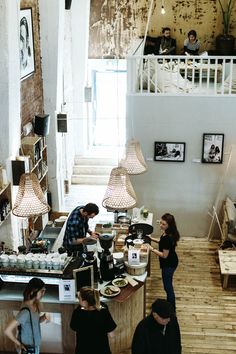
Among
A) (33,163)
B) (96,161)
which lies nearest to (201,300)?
(33,163)

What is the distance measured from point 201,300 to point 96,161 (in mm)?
5506

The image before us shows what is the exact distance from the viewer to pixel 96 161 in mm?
12602

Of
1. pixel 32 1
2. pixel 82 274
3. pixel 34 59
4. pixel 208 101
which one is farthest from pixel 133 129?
pixel 82 274

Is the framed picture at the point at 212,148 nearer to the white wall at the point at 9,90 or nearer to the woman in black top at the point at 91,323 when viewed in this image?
the white wall at the point at 9,90

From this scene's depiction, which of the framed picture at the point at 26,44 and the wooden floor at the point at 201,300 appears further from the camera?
the framed picture at the point at 26,44

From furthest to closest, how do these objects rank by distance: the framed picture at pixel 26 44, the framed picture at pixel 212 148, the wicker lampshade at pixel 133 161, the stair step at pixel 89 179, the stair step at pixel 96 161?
the stair step at pixel 96 161 → the stair step at pixel 89 179 → the framed picture at pixel 212 148 → the framed picture at pixel 26 44 → the wicker lampshade at pixel 133 161

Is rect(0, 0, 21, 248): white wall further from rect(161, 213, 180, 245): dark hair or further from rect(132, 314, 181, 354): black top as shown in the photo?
rect(132, 314, 181, 354): black top

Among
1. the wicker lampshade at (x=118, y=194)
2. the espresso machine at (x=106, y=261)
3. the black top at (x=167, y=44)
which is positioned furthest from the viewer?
the black top at (x=167, y=44)

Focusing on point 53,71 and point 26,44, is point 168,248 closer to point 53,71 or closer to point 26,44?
point 26,44

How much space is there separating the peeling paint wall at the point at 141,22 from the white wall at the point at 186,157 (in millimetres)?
3542

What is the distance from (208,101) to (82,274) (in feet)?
15.2

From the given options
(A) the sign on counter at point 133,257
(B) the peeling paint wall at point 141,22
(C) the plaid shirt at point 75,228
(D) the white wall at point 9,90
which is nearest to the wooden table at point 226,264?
(A) the sign on counter at point 133,257

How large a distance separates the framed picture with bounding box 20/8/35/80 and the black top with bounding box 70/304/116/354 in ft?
14.3

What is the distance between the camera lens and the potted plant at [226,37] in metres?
11.9
